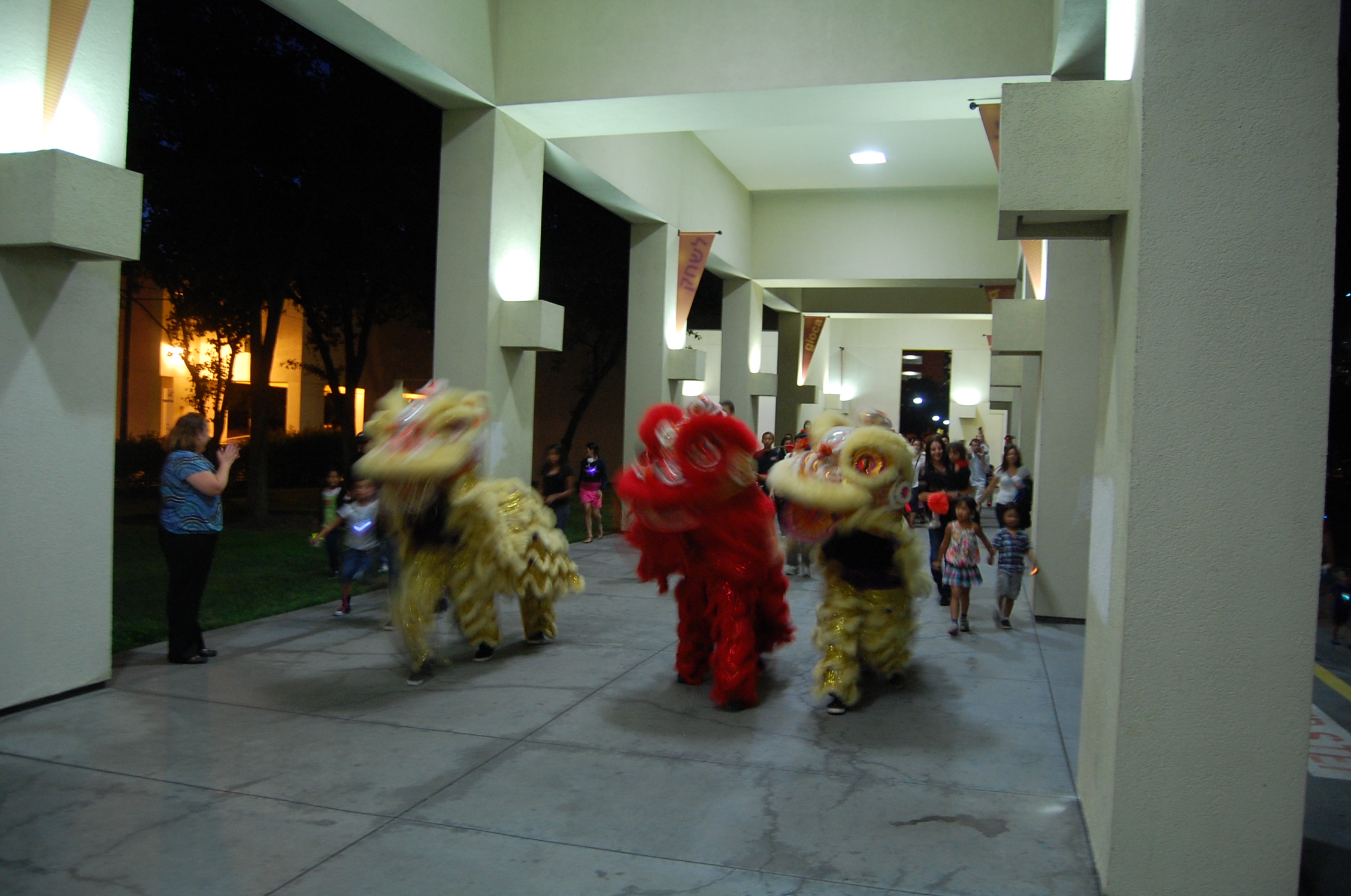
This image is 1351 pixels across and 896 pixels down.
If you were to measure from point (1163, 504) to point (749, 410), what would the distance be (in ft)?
50.7

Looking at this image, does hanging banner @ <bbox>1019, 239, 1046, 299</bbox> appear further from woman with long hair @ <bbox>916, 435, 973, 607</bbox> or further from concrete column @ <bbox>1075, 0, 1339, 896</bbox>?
concrete column @ <bbox>1075, 0, 1339, 896</bbox>

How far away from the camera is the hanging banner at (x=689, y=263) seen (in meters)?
14.5

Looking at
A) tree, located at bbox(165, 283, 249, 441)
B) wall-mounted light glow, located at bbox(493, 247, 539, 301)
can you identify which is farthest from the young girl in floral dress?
tree, located at bbox(165, 283, 249, 441)

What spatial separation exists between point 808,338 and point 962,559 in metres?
15.7

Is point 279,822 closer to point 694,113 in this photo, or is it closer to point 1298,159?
point 1298,159

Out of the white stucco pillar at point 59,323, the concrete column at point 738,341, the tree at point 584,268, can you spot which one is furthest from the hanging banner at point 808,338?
the white stucco pillar at point 59,323

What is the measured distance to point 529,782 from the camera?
4.55 m

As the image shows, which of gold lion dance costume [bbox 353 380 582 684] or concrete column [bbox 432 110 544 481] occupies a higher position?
concrete column [bbox 432 110 544 481]

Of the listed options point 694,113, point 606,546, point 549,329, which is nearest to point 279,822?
point 549,329

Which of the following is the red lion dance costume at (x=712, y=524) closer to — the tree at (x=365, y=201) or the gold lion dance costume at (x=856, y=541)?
the gold lion dance costume at (x=856, y=541)

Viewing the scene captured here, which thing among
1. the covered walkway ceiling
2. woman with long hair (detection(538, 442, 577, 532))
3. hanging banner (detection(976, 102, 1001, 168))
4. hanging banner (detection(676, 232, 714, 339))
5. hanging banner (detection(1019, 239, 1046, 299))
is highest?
the covered walkway ceiling

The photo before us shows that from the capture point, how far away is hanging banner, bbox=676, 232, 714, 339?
14508 mm

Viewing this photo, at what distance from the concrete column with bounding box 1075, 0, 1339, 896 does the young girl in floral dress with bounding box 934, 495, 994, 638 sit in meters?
4.51

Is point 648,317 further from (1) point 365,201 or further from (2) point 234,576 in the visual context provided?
(2) point 234,576
